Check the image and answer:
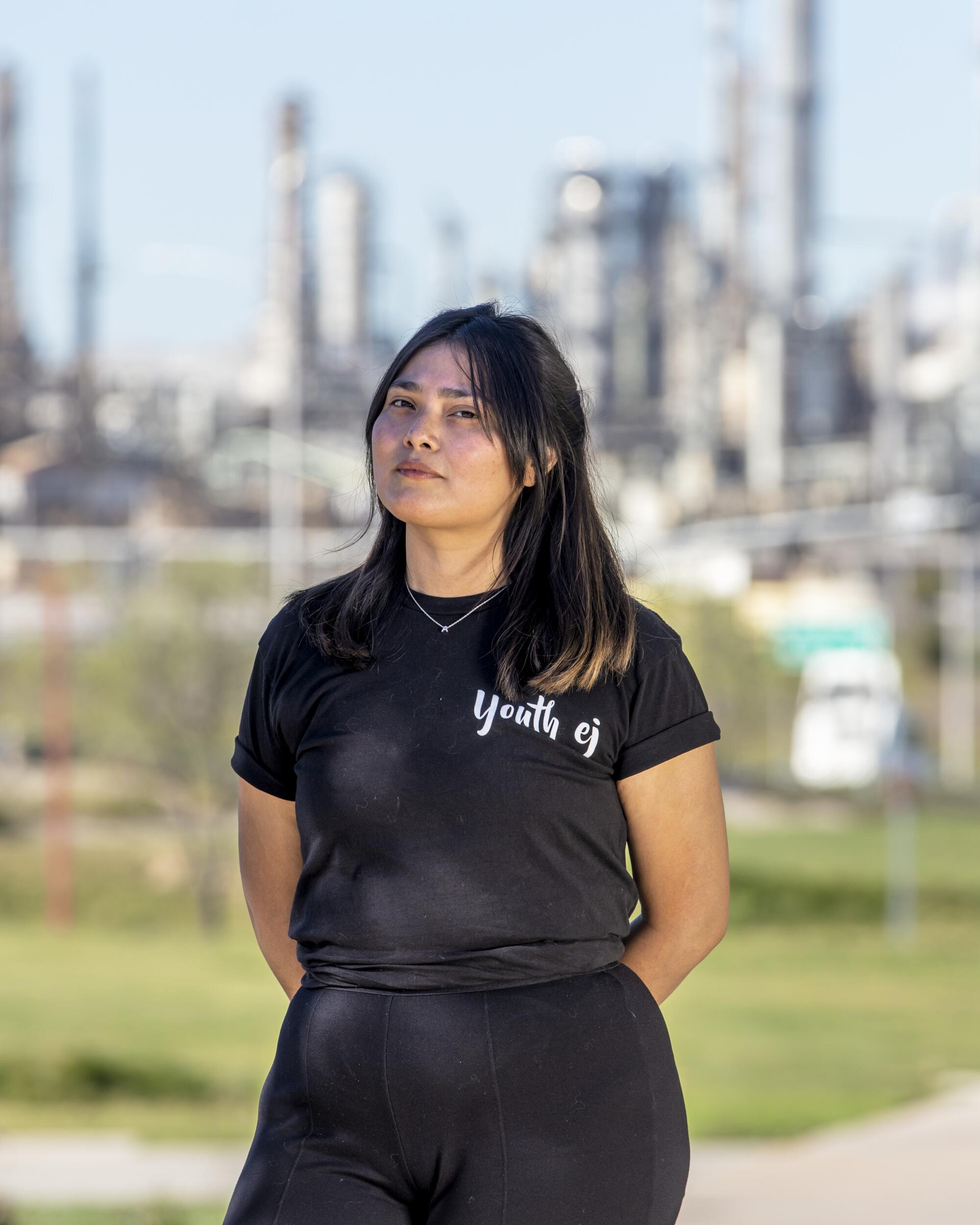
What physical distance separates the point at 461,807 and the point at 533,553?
30 centimetres

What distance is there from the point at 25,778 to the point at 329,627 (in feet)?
100

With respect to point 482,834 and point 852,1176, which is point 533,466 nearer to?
point 482,834

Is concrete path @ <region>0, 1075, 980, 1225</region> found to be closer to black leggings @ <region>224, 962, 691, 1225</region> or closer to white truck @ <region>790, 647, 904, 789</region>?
black leggings @ <region>224, 962, 691, 1225</region>

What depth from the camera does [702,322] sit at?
128 ft

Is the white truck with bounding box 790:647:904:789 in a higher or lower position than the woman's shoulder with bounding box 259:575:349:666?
lower

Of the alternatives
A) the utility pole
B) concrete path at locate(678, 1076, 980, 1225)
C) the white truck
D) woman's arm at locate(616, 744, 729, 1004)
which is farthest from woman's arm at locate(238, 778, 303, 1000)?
the white truck

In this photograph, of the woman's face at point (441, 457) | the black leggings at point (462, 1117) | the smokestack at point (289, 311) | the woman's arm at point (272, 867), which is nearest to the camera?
the black leggings at point (462, 1117)

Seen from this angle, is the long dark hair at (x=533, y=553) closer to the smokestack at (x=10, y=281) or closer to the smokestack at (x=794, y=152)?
the smokestack at (x=794, y=152)

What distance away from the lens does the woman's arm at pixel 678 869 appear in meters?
1.76

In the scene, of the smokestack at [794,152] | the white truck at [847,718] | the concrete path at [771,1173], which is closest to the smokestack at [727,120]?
the smokestack at [794,152]

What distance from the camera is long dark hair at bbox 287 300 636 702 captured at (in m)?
1.73

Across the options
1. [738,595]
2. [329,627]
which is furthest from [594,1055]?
[738,595]

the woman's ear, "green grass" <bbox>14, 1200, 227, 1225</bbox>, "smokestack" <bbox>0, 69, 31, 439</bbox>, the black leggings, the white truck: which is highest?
"smokestack" <bbox>0, 69, 31, 439</bbox>

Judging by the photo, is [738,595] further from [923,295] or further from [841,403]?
[923,295]
